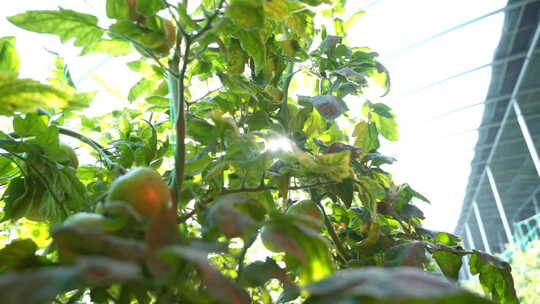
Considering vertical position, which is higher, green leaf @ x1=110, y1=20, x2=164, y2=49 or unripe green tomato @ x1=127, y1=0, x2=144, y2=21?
unripe green tomato @ x1=127, y1=0, x2=144, y2=21

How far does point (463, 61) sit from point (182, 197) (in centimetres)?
657

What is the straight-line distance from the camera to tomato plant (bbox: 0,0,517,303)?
10.1 inches

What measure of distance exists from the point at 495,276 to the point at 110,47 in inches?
27.2

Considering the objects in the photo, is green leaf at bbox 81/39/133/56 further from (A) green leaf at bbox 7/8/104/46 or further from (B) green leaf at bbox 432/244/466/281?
(B) green leaf at bbox 432/244/466/281

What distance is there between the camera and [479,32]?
18.6 ft

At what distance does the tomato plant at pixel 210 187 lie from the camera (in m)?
0.26

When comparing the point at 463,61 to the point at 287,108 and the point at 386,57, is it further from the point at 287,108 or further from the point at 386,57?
the point at 287,108

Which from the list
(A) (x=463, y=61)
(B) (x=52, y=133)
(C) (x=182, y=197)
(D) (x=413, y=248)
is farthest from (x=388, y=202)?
(A) (x=463, y=61)

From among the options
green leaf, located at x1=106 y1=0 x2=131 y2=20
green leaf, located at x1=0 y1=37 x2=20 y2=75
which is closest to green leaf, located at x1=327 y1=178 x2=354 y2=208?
green leaf, located at x1=106 y1=0 x2=131 y2=20

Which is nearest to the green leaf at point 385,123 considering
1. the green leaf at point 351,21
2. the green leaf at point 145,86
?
the green leaf at point 351,21

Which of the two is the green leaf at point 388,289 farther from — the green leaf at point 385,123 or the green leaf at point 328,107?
the green leaf at point 385,123

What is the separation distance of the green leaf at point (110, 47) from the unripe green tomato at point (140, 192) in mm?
260

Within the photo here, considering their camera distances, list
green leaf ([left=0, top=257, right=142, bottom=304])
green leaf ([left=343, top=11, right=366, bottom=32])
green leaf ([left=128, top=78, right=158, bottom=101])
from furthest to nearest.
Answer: green leaf ([left=343, top=11, right=366, bottom=32]), green leaf ([left=128, top=78, right=158, bottom=101]), green leaf ([left=0, top=257, right=142, bottom=304])

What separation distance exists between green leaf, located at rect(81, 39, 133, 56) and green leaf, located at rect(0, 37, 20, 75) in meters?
0.12
